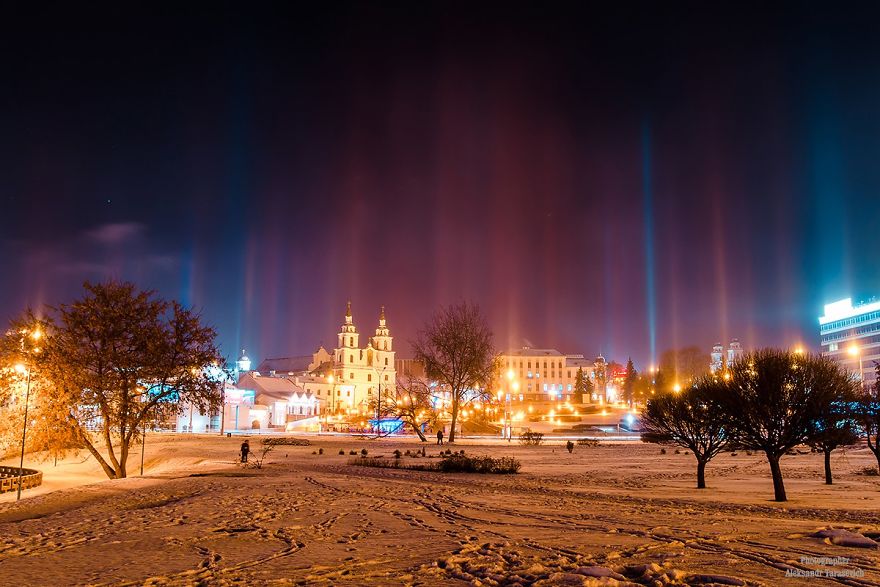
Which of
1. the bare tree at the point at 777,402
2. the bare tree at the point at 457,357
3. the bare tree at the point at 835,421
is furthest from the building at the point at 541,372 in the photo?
the bare tree at the point at 777,402

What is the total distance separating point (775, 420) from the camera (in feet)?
60.2

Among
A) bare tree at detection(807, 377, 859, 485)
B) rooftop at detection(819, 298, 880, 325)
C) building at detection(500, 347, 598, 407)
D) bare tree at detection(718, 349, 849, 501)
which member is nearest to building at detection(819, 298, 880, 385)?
rooftop at detection(819, 298, 880, 325)

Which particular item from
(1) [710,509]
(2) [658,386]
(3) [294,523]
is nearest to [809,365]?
(1) [710,509]

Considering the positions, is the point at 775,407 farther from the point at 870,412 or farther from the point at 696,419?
the point at 870,412

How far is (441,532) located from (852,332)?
136403 mm

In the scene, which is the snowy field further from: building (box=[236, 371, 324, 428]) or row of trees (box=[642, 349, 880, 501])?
building (box=[236, 371, 324, 428])

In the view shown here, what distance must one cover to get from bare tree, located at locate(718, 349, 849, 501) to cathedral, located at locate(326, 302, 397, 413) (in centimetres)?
12390

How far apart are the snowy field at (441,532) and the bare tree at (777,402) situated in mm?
1722

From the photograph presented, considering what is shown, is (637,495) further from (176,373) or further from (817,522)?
(176,373)

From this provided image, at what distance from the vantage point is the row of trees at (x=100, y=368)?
2573cm

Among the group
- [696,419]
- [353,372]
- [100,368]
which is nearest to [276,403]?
[353,372]

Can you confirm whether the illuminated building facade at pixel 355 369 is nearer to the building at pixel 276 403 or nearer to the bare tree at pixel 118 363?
the building at pixel 276 403

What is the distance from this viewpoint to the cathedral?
142750mm

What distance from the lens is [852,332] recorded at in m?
122
